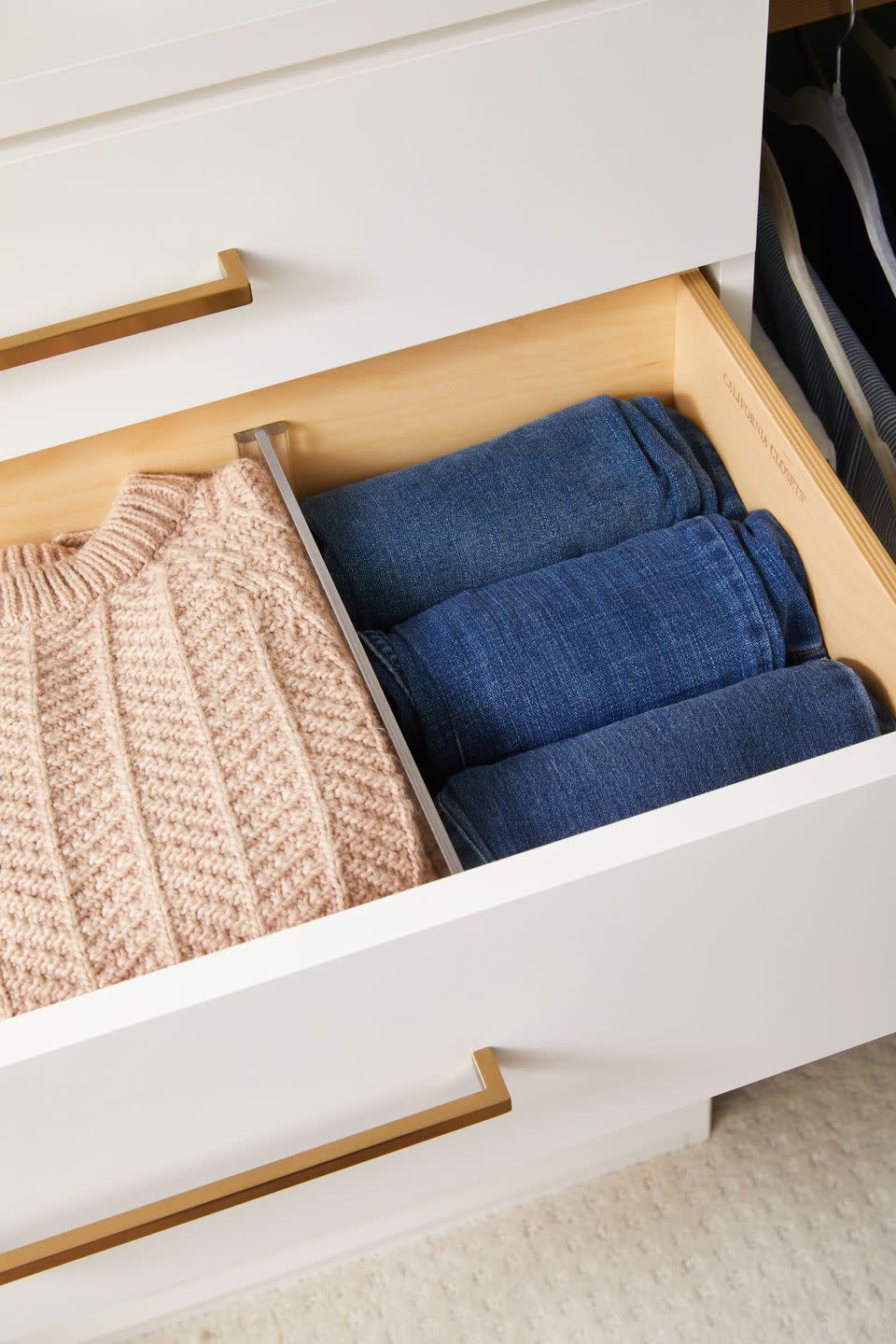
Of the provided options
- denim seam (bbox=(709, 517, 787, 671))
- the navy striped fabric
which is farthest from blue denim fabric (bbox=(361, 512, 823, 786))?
the navy striped fabric

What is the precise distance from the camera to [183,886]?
1.60 ft

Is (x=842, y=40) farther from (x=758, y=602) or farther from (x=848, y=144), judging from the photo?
(x=758, y=602)

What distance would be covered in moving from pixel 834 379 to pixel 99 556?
0.43 m

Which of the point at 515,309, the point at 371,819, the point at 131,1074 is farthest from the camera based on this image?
the point at 515,309

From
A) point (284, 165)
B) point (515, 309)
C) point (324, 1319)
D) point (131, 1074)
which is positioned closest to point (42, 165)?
point (284, 165)

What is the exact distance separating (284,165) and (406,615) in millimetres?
239

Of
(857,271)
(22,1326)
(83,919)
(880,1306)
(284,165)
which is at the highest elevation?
(284,165)

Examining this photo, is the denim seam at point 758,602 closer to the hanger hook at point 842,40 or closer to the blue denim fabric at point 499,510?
the blue denim fabric at point 499,510

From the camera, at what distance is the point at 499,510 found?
2.13ft

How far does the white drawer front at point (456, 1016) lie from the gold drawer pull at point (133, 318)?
0.29m

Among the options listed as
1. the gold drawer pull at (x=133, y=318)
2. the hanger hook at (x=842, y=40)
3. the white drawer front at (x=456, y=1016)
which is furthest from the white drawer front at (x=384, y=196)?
the white drawer front at (x=456, y=1016)

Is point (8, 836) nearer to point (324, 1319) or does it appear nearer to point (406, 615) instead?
point (406, 615)

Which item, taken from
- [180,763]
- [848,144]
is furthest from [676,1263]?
[848,144]

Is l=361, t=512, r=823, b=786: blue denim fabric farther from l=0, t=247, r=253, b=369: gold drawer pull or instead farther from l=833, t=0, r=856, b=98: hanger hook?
l=833, t=0, r=856, b=98: hanger hook
